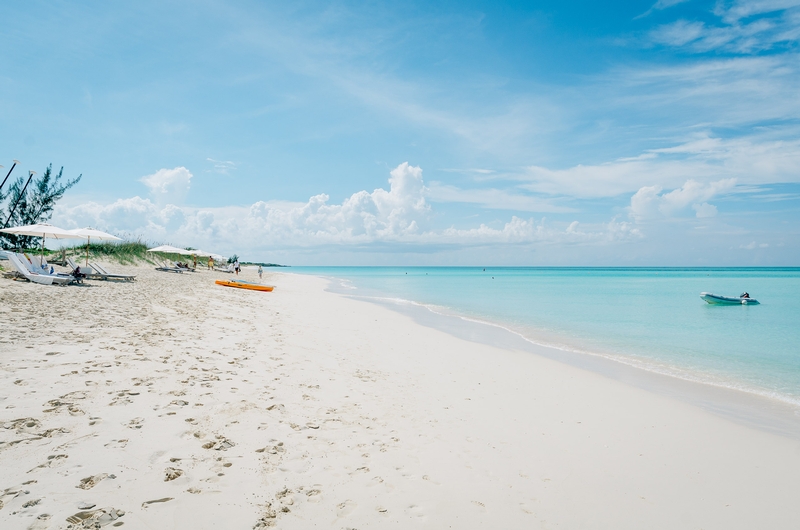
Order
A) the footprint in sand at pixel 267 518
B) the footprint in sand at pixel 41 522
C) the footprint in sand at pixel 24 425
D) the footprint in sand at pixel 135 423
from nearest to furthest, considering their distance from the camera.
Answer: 1. the footprint in sand at pixel 41 522
2. the footprint in sand at pixel 267 518
3. the footprint in sand at pixel 24 425
4. the footprint in sand at pixel 135 423

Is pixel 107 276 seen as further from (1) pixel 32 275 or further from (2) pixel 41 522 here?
(2) pixel 41 522

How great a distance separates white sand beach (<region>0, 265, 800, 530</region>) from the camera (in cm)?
339

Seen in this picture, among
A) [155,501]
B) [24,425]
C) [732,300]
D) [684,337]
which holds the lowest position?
[684,337]

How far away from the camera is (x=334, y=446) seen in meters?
4.59

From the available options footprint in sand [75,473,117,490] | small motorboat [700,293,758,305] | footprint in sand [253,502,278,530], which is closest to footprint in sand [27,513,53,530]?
footprint in sand [75,473,117,490]

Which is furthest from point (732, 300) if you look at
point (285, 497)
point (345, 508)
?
point (285, 497)

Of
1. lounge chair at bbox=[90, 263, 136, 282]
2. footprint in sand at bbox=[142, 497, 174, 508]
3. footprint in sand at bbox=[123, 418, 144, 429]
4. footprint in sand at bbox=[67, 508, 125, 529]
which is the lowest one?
footprint in sand at bbox=[142, 497, 174, 508]

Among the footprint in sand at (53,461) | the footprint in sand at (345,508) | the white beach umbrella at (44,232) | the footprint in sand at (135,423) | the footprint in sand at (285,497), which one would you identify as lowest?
the footprint in sand at (345,508)

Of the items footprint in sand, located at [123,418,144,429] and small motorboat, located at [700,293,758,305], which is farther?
small motorboat, located at [700,293,758,305]

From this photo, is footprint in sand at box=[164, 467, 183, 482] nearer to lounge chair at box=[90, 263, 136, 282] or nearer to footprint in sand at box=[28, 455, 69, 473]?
footprint in sand at box=[28, 455, 69, 473]

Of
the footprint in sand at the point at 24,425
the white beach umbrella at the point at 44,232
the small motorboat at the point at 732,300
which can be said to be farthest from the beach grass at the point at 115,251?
the small motorboat at the point at 732,300

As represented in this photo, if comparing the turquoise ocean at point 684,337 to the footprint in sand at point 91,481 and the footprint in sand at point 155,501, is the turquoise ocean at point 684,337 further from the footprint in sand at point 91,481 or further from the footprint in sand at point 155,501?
the footprint in sand at point 91,481

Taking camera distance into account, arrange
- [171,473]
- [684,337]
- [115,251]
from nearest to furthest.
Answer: [171,473]
[684,337]
[115,251]

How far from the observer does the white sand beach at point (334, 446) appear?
3389 mm
